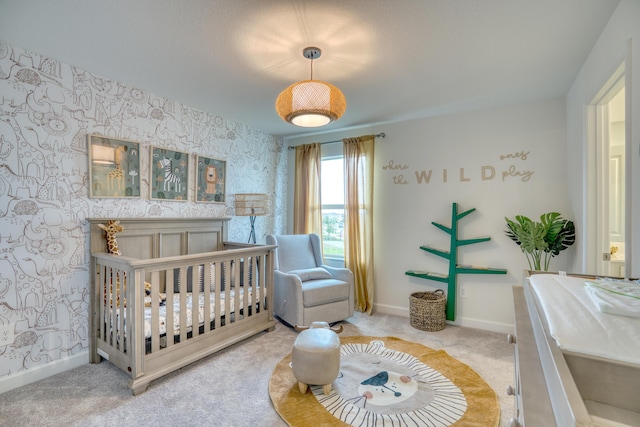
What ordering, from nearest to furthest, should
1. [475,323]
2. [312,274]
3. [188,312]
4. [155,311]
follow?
[155,311] < [188,312] < [475,323] < [312,274]

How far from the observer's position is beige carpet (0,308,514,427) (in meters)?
1.71

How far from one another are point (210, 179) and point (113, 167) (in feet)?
3.18

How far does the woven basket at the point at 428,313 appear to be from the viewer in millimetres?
3029

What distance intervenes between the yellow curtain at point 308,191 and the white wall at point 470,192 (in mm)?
758

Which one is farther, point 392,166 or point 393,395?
point 392,166

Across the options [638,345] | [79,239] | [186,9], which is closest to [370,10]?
[186,9]

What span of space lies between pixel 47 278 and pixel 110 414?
43.5 inches

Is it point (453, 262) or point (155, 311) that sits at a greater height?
point (453, 262)

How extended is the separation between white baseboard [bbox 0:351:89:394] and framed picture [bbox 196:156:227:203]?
164 cm

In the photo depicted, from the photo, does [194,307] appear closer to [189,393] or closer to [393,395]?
[189,393]

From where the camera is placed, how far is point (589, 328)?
0.59m

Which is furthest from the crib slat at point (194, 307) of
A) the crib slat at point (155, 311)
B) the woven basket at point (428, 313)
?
the woven basket at point (428, 313)

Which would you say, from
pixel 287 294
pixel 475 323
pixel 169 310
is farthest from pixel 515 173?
pixel 169 310

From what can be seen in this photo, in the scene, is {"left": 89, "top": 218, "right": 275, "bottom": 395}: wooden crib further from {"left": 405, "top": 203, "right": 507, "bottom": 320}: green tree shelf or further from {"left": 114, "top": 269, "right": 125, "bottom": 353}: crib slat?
{"left": 405, "top": 203, "right": 507, "bottom": 320}: green tree shelf
